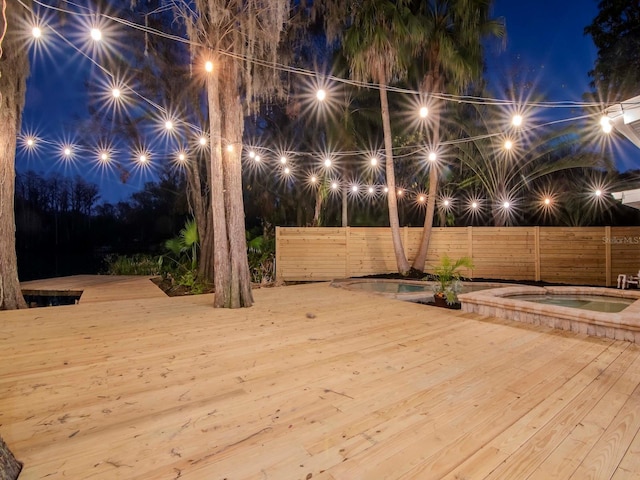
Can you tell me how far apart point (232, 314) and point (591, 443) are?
3.69 meters

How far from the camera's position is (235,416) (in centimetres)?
173

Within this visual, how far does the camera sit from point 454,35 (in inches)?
288

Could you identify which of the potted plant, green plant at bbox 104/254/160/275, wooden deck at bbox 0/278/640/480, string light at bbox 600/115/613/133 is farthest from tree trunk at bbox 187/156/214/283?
string light at bbox 600/115/613/133

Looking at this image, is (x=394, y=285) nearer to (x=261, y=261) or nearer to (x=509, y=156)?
(x=261, y=261)

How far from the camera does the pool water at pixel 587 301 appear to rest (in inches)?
202

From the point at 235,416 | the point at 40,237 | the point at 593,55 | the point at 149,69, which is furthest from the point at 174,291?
the point at 40,237

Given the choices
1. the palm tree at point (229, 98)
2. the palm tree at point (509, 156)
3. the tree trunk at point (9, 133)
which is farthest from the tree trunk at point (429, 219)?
the tree trunk at point (9, 133)

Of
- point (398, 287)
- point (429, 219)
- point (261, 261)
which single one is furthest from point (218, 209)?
point (429, 219)

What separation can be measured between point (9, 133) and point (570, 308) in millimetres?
7954

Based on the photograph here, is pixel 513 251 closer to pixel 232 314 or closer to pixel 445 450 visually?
pixel 232 314

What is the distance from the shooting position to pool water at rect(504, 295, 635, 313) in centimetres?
513

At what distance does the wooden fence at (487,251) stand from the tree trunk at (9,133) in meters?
4.97

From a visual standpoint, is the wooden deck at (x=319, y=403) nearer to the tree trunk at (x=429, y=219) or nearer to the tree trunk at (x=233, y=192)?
the tree trunk at (x=233, y=192)

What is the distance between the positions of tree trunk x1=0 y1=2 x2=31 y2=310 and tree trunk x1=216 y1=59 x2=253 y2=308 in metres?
3.16
